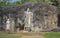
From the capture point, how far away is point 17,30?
19000 mm

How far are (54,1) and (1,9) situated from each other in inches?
452

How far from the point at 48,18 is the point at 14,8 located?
3.51 meters

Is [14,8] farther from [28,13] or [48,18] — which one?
[48,18]

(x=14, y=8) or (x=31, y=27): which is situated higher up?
(x=14, y=8)

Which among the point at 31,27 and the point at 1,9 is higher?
the point at 1,9

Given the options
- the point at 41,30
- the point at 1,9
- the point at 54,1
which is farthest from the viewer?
the point at 54,1

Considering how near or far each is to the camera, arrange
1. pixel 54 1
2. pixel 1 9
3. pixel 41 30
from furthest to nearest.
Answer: pixel 54 1, pixel 1 9, pixel 41 30

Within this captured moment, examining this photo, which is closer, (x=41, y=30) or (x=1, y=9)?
(x=41, y=30)

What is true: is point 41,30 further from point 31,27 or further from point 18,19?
point 18,19

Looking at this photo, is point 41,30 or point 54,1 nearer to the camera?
point 41,30

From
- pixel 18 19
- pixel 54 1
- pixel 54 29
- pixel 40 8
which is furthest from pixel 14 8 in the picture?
Result: pixel 54 1

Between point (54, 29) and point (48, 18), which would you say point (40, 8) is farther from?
point (54, 29)

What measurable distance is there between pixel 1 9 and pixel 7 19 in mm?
1298

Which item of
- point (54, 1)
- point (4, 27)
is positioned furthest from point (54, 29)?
point (54, 1)
